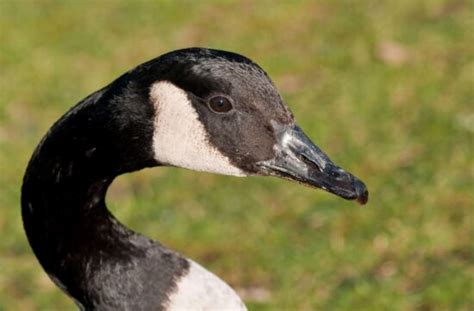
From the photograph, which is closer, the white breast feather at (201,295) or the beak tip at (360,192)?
the beak tip at (360,192)

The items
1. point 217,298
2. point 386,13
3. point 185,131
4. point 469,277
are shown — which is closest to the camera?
point 185,131

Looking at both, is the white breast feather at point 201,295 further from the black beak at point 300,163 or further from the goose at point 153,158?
the black beak at point 300,163

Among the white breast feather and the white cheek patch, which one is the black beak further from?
the white breast feather

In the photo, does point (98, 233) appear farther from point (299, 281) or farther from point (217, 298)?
point (299, 281)

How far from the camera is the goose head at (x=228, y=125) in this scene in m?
3.02

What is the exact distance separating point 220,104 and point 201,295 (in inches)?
25.6

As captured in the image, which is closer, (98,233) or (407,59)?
(98,233)

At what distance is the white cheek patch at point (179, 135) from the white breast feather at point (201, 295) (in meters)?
0.40

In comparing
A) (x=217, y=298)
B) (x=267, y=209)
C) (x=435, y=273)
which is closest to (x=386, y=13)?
(x=267, y=209)

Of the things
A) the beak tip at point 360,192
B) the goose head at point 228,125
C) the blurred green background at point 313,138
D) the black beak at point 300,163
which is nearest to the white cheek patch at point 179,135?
the goose head at point 228,125

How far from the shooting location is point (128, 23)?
26.4ft

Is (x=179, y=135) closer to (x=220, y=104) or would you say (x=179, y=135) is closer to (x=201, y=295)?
(x=220, y=104)

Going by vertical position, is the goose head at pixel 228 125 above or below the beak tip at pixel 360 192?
above

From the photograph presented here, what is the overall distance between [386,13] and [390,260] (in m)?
2.90
